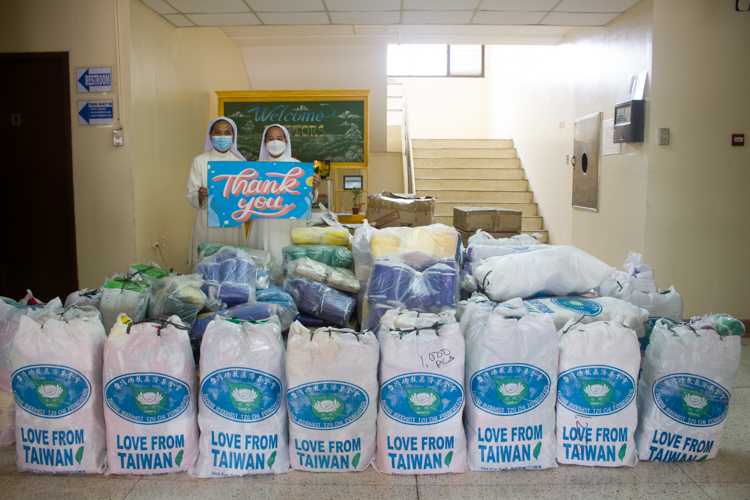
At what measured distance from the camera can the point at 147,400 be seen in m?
1.69

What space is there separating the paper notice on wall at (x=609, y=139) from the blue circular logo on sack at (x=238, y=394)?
342 centimetres

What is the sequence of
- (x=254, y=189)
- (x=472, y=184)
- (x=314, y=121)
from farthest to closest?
(x=472, y=184) < (x=314, y=121) < (x=254, y=189)

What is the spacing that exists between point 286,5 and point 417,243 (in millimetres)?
2359

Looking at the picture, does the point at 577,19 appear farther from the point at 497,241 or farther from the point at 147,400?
the point at 147,400

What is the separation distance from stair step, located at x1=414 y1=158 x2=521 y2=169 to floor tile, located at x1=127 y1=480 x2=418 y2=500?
586 centimetres

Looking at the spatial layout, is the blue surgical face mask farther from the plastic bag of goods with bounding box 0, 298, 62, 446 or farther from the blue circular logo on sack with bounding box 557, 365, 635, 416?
the blue circular logo on sack with bounding box 557, 365, 635, 416

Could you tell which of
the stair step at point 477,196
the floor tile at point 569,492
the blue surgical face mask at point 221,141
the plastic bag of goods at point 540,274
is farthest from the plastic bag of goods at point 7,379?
the stair step at point 477,196

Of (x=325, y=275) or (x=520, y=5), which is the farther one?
(x=520, y=5)

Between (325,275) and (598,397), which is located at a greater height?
(325,275)

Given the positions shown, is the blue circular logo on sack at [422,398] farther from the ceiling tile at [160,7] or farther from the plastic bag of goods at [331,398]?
the ceiling tile at [160,7]

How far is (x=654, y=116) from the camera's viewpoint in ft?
11.8

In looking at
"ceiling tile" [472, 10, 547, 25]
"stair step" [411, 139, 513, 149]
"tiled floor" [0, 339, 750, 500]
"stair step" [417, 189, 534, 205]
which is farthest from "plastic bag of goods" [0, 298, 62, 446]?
"stair step" [411, 139, 513, 149]

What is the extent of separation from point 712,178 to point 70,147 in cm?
457

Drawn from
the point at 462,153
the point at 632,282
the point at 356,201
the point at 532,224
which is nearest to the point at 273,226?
the point at 632,282
